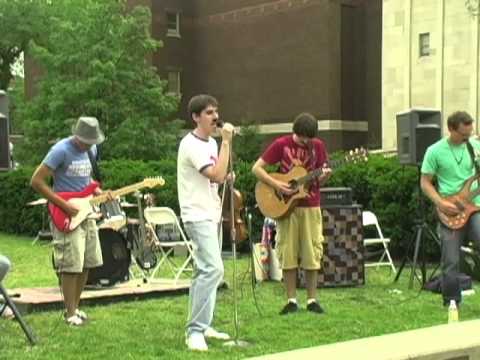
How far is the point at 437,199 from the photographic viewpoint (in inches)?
299

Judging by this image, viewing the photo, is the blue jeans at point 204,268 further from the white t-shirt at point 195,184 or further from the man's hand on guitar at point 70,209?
the man's hand on guitar at point 70,209

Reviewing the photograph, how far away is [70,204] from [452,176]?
11.5 ft

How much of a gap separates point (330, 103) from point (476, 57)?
8.06m

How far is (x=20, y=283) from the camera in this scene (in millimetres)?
10812

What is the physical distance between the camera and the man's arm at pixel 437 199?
24.7 ft

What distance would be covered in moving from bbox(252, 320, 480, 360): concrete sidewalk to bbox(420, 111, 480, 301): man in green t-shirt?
2.36 metres

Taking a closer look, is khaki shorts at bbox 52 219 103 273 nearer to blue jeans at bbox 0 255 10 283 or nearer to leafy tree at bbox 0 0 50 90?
blue jeans at bbox 0 255 10 283

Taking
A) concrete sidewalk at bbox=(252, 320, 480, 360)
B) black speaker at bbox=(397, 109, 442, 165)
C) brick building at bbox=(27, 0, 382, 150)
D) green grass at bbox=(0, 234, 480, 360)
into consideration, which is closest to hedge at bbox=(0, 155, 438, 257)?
black speaker at bbox=(397, 109, 442, 165)

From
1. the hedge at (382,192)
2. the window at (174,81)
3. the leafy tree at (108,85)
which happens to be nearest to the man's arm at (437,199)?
the hedge at (382,192)

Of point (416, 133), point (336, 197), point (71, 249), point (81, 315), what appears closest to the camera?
point (71, 249)

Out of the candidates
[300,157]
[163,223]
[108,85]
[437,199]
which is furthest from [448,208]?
[108,85]

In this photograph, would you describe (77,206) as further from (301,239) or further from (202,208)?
(301,239)

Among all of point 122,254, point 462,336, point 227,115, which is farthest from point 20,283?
point 227,115

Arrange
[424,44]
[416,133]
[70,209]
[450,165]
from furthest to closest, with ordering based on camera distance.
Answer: [424,44] < [416,133] < [450,165] < [70,209]
